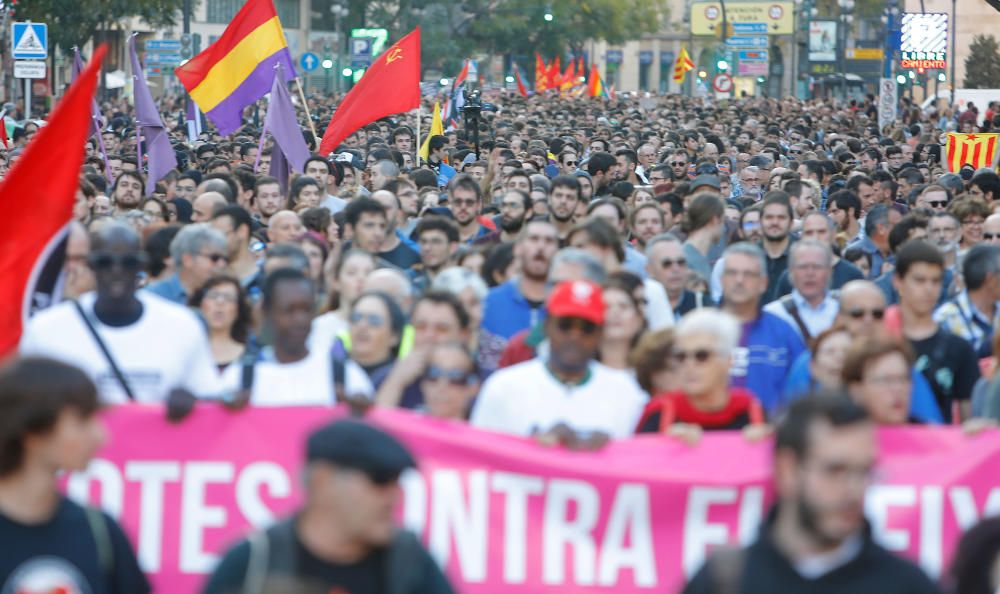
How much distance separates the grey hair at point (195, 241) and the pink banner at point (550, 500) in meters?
2.79

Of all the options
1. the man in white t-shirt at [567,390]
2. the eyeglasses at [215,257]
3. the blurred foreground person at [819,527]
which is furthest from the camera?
the eyeglasses at [215,257]

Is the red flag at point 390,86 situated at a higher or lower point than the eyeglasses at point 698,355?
higher

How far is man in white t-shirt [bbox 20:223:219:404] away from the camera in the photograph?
22.3 ft

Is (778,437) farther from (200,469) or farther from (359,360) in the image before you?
(359,360)

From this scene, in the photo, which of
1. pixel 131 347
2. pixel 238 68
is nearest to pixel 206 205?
pixel 131 347

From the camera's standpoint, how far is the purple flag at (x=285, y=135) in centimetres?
1738

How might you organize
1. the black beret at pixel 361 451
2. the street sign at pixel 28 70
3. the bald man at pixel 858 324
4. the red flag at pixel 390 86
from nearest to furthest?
the black beret at pixel 361 451 < the bald man at pixel 858 324 < the red flag at pixel 390 86 < the street sign at pixel 28 70

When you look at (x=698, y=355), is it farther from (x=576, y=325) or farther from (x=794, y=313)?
(x=794, y=313)

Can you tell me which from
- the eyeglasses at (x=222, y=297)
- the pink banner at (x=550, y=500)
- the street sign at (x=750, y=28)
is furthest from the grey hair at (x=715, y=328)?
the street sign at (x=750, y=28)

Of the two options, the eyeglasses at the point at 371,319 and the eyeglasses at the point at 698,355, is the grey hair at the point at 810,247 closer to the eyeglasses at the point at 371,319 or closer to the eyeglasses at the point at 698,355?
the eyeglasses at the point at 371,319

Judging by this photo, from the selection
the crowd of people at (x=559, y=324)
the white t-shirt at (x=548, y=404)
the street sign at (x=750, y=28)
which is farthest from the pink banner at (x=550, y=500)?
the street sign at (x=750, y=28)

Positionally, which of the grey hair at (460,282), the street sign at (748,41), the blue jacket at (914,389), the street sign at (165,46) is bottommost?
the blue jacket at (914,389)

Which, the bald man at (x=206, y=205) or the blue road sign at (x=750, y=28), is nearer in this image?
the bald man at (x=206, y=205)

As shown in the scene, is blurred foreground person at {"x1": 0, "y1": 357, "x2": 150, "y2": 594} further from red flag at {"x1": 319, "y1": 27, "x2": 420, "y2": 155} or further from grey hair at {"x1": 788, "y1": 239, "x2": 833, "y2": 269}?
red flag at {"x1": 319, "y1": 27, "x2": 420, "y2": 155}
